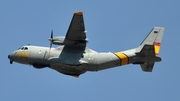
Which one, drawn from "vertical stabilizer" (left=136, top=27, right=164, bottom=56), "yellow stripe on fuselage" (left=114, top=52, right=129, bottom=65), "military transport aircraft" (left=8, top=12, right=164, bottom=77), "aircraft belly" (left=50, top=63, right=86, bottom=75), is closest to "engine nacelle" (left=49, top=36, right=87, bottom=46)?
"military transport aircraft" (left=8, top=12, right=164, bottom=77)

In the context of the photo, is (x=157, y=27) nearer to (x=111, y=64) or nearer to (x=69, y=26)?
(x=111, y=64)

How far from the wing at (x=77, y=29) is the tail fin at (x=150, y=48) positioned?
4.94m

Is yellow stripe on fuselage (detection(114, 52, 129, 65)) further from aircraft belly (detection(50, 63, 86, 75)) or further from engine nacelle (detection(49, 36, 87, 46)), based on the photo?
aircraft belly (detection(50, 63, 86, 75))

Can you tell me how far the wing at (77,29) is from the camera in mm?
35091

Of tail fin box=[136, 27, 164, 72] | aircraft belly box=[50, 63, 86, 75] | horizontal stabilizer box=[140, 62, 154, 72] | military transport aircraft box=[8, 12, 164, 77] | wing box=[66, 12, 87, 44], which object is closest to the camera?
wing box=[66, 12, 87, 44]

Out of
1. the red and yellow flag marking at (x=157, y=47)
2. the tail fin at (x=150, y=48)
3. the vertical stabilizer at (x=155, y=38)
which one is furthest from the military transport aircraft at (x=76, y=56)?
the vertical stabilizer at (x=155, y=38)

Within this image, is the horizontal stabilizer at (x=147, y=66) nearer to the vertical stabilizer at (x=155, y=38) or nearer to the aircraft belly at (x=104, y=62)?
the vertical stabilizer at (x=155, y=38)

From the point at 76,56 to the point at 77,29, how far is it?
101 inches

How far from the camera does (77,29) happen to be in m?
36.1

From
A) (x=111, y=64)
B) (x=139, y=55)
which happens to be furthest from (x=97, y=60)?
(x=139, y=55)

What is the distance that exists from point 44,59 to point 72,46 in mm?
2586

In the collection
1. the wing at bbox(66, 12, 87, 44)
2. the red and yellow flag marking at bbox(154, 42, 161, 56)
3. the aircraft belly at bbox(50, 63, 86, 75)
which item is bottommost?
the aircraft belly at bbox(50, 63, 86, 75)

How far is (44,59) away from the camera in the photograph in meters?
37.6

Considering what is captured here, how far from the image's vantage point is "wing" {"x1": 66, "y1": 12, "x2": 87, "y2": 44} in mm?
Result: 35091
